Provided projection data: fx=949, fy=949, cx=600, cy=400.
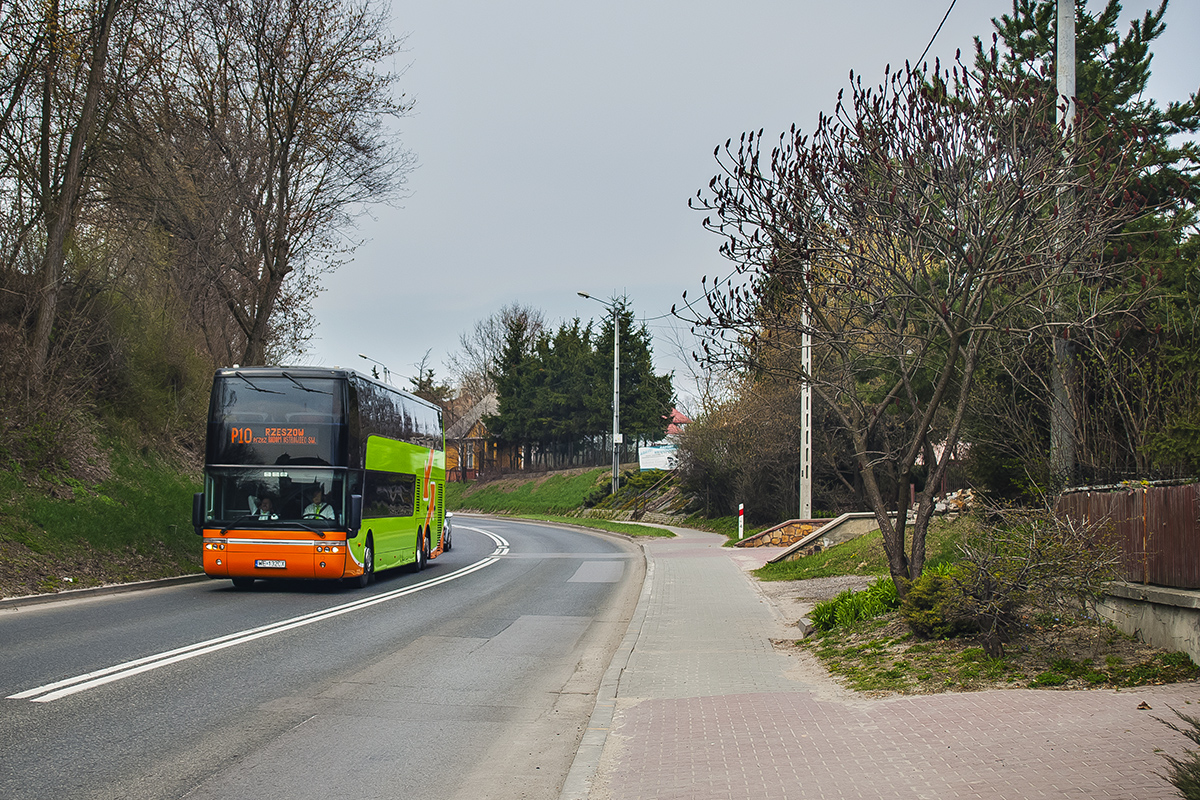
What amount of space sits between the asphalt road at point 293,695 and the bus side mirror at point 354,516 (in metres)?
1.19

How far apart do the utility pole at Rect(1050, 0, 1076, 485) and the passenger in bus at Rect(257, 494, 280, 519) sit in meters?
11.7

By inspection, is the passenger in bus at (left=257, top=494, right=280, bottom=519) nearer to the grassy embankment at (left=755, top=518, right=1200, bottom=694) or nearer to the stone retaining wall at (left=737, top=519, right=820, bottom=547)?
the grassy embankment at (left=755, top=518, right=1200, bottom=694)

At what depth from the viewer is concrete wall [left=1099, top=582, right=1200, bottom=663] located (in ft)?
23.3

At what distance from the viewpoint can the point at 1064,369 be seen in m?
10.1

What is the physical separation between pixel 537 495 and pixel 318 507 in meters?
45.6

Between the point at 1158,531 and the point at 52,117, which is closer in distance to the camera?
the point at 1158,531

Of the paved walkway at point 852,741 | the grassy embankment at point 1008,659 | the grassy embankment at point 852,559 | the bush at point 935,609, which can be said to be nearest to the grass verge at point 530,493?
the grassy embankment at point 852,559

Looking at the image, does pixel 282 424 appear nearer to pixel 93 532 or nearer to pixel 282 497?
pixel 282 497

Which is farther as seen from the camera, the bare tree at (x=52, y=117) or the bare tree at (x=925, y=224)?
the bare tree at (x=52, y=117)

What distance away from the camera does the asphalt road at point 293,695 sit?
547 cm

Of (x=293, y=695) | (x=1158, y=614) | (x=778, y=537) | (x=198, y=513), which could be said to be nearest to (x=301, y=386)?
(x=198, y=513)

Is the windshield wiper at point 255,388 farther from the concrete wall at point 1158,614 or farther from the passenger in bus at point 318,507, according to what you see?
the concrete wall at point 1158,614

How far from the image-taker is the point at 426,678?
875cm

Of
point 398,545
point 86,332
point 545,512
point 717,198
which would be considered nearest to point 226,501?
point 398,545
